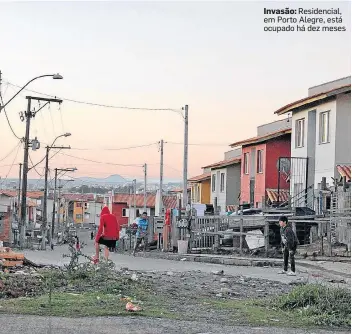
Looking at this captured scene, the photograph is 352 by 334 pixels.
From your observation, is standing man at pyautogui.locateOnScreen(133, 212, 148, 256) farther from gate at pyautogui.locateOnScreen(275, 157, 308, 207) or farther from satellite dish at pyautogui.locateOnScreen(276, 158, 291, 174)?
satellite dish at pyautogui.locateOnScreen(276, 158, 291, 174)

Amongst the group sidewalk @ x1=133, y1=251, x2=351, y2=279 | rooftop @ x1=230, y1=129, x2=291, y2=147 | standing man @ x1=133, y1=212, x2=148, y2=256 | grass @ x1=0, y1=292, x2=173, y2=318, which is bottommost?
sidewalk @ x1=133, y1=251, x2=351, y2=279

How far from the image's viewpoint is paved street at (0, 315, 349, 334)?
344 inches

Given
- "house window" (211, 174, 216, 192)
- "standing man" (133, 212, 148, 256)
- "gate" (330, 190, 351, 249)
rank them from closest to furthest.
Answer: "gate" (330, 190, 351, 249), "standing man" (133, 212, 148, 256), "house window" (211, 174, 216, 192)

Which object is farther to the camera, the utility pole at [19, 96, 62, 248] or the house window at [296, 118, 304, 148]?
the utility pole at [19, 96, 62, 248]

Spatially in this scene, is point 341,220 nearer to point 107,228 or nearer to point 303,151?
point 107,228

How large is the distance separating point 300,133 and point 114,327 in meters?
27.9

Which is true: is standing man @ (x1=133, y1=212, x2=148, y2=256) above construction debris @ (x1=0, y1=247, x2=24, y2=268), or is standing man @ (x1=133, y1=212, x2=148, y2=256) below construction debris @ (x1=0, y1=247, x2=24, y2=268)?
above

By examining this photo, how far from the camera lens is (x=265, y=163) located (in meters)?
43.1

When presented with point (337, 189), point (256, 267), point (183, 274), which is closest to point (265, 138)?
point (337, 189)

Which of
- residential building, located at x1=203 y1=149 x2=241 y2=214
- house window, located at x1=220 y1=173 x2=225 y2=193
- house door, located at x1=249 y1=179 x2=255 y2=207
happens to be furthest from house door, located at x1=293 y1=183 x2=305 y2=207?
house window, located at x1=220 y1=173 x2=225 y2=193

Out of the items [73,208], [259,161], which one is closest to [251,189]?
[259,161]

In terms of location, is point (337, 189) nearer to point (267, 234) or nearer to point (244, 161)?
point (267, 234)

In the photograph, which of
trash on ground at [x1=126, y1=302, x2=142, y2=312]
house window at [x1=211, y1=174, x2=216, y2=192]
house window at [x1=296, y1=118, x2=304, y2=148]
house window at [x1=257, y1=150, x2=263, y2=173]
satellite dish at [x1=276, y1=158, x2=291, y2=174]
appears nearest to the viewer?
trash on ground at [x1=126, y1=302, x2=142, y2=312]

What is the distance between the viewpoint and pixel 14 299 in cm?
1116
